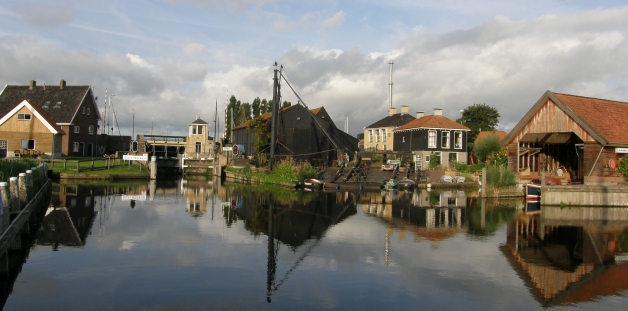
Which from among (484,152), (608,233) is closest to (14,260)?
(608,233)

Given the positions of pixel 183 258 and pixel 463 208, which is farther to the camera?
pixel 463 208

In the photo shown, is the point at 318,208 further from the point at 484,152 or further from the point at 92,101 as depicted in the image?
the point at 92,101

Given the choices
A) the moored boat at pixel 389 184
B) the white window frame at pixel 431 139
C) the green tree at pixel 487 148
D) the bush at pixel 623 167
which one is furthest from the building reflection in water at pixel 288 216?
the green tree at pixel 487 148

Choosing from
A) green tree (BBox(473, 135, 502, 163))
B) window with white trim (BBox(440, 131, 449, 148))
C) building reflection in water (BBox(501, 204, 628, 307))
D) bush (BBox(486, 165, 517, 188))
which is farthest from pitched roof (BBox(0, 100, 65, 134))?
building reflection in water (BBox(501, 204, 628, 307))

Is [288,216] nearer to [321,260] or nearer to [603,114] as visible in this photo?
[321,260]

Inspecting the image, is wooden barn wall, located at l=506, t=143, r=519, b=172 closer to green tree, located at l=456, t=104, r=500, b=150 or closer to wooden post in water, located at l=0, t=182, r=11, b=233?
wooden post in water, located at l=0, t=182, r=11, b=233

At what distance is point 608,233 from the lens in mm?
17281

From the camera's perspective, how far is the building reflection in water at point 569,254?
10492 mm

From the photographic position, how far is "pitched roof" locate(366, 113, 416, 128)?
5797 centimetres

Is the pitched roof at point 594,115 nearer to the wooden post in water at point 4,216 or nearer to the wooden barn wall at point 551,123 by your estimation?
the wooden barn wall at point 551,123

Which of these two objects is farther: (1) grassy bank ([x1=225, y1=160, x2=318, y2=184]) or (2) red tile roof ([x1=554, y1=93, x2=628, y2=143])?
(1) grassy bank ([x1=225, y1=160, x2=318, y2=184])

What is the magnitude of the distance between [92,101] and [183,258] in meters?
50.7

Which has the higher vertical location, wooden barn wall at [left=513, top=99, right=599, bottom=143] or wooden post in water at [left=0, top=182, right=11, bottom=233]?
wooden barn wall at [left=513, top=99, right=599, bottom=143]

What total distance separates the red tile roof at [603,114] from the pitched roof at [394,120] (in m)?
27.2
